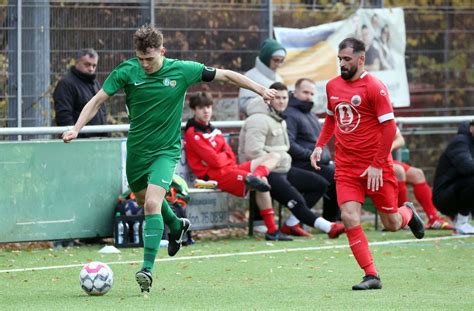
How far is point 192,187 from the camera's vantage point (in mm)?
15242

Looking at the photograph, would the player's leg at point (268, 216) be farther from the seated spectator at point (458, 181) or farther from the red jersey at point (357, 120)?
the red jersey at point (357, 120)

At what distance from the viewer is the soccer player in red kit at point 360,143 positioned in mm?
10352

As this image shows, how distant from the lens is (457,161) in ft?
50.3

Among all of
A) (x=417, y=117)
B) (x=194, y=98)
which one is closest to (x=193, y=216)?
(x=194, y=98)

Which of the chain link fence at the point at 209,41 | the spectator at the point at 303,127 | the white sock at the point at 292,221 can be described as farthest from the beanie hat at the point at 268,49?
the white sock at the point at 292,221

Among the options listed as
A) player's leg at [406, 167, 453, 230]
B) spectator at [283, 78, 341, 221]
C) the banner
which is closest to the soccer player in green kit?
spectator at [283, 78, 341, 221]

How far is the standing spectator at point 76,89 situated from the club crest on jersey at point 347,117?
4.76 m

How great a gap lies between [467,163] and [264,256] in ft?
11.0

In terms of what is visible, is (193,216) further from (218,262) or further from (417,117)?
(417,117)

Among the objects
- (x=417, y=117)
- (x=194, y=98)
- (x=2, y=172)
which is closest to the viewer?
(x=2, y=172)

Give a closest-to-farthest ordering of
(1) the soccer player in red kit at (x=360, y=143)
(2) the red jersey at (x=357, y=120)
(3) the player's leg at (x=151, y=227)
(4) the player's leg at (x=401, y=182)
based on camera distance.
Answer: (3) the player's leg at (x=151, y=227) → (1) the soccer player in red kit at (x=360, y=143) → (2) the red jersey at (x=357, y=120) → (4) the player's leg at (x=401, y=182)

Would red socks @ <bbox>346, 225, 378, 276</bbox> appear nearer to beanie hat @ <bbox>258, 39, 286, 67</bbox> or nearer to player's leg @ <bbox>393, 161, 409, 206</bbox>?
player's leg @ <bbox>393, 161, 409, 206</bbox>

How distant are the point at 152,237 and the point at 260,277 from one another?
1.55 meters

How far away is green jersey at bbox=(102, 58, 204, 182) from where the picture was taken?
1041 cm
